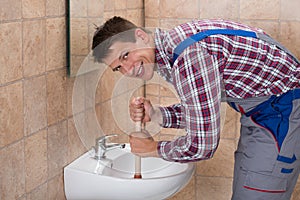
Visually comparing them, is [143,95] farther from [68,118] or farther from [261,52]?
[261,52]

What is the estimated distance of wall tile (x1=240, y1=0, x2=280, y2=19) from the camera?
8.49ft

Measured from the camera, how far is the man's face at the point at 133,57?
163 cm

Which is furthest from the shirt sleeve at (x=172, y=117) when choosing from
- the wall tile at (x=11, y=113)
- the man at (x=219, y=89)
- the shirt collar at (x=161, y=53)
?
the wall tile at (x=11, y=113)

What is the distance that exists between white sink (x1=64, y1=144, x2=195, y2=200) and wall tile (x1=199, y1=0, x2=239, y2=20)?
0.84 m

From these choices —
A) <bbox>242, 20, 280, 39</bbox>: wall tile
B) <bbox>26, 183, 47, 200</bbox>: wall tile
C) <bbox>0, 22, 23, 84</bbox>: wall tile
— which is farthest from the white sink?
<bbox>242, 20, 280, 39</bbox>: wall tile

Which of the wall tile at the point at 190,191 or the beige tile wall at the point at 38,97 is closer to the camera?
the beige tile wall at the point at 38,97

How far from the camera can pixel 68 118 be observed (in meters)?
2.08

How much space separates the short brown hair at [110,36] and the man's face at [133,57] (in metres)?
0.01

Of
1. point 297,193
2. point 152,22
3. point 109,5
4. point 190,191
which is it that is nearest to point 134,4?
point 152,22

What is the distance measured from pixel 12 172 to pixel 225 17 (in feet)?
4.39

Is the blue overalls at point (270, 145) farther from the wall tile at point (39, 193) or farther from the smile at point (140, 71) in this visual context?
the wall tile at point (39, 193)

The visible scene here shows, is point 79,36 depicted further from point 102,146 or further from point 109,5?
point 102,146

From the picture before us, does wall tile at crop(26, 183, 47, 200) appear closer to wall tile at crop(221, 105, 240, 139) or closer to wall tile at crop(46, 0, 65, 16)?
wall tile at crop(46, 0, 65, 16)

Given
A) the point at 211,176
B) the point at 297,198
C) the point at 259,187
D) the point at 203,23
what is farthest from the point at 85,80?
the point at 297,198
